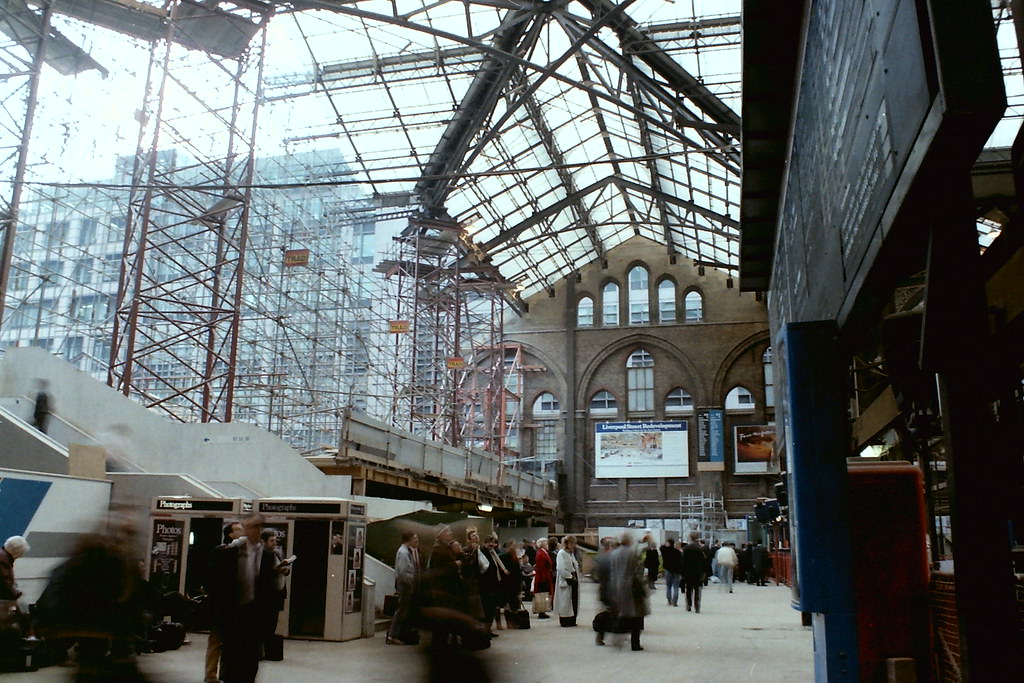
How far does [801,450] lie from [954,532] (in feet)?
7.76

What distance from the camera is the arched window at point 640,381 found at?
1574 inches

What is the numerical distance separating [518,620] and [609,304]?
29590mm

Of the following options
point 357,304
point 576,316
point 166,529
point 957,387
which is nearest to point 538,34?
point 166,529

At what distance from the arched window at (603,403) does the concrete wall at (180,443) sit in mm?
24621

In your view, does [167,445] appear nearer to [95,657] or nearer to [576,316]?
[95,657]

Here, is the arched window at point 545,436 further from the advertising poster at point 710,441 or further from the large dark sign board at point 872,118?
the large dark sign board at point 872,118

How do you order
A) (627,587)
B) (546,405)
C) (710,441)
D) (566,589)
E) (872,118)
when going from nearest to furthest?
(872,118), (627,587), (566,589), (710,441), (546,405)

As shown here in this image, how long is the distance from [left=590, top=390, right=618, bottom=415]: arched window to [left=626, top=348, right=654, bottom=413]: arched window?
71 centimetres

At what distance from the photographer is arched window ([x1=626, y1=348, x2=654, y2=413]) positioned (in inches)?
1574

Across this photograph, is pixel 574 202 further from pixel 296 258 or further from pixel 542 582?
pixel 542 582

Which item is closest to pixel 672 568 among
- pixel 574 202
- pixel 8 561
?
pixel 8 561

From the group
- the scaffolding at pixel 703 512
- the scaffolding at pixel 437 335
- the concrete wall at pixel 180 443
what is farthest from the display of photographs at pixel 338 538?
the scaffolding at pixel 703 512

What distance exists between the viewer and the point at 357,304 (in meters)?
32.8

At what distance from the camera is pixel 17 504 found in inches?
408
